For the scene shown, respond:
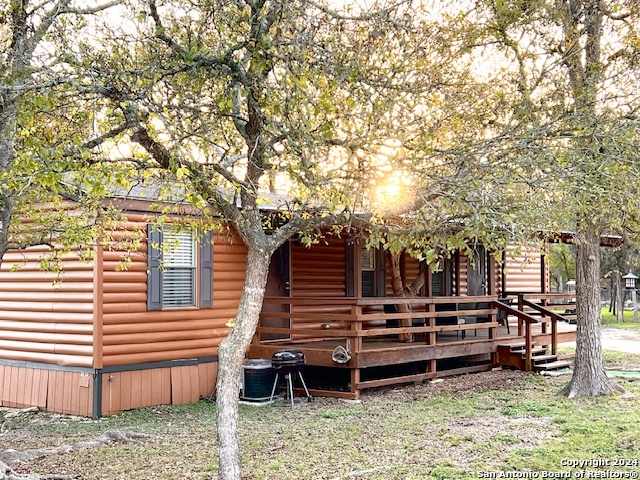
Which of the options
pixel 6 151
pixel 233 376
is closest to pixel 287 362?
pixel 233 376

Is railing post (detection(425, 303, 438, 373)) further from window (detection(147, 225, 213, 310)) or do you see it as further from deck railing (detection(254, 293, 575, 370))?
window (detection(147, 225, 213, 310))

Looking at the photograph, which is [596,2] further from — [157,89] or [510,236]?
[157,89]

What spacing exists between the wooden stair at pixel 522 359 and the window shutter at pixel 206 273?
6.19m

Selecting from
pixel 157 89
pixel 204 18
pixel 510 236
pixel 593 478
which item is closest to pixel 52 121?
pixel 157 89

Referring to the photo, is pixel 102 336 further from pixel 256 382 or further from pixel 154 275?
pixel 256 382

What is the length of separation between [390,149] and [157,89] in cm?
227

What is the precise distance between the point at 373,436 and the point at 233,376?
270 centimetres

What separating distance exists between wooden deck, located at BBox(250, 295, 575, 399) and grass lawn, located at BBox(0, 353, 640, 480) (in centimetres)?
66

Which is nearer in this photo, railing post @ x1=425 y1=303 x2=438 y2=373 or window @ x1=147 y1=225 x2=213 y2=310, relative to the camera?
window @ x1=147 y1=225 x2=213 y2=310

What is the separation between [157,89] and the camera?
663 cm

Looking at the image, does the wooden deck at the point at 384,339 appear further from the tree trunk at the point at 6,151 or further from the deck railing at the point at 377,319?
the tree trunk at the point at 6,151

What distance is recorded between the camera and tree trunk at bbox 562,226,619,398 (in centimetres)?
1061

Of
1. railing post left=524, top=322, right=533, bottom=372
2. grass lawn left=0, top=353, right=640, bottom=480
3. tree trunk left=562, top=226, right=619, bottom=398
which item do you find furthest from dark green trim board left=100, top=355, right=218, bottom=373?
railing post left=524, top=322, right=533, bottom=372

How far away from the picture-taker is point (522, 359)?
1370 cm
